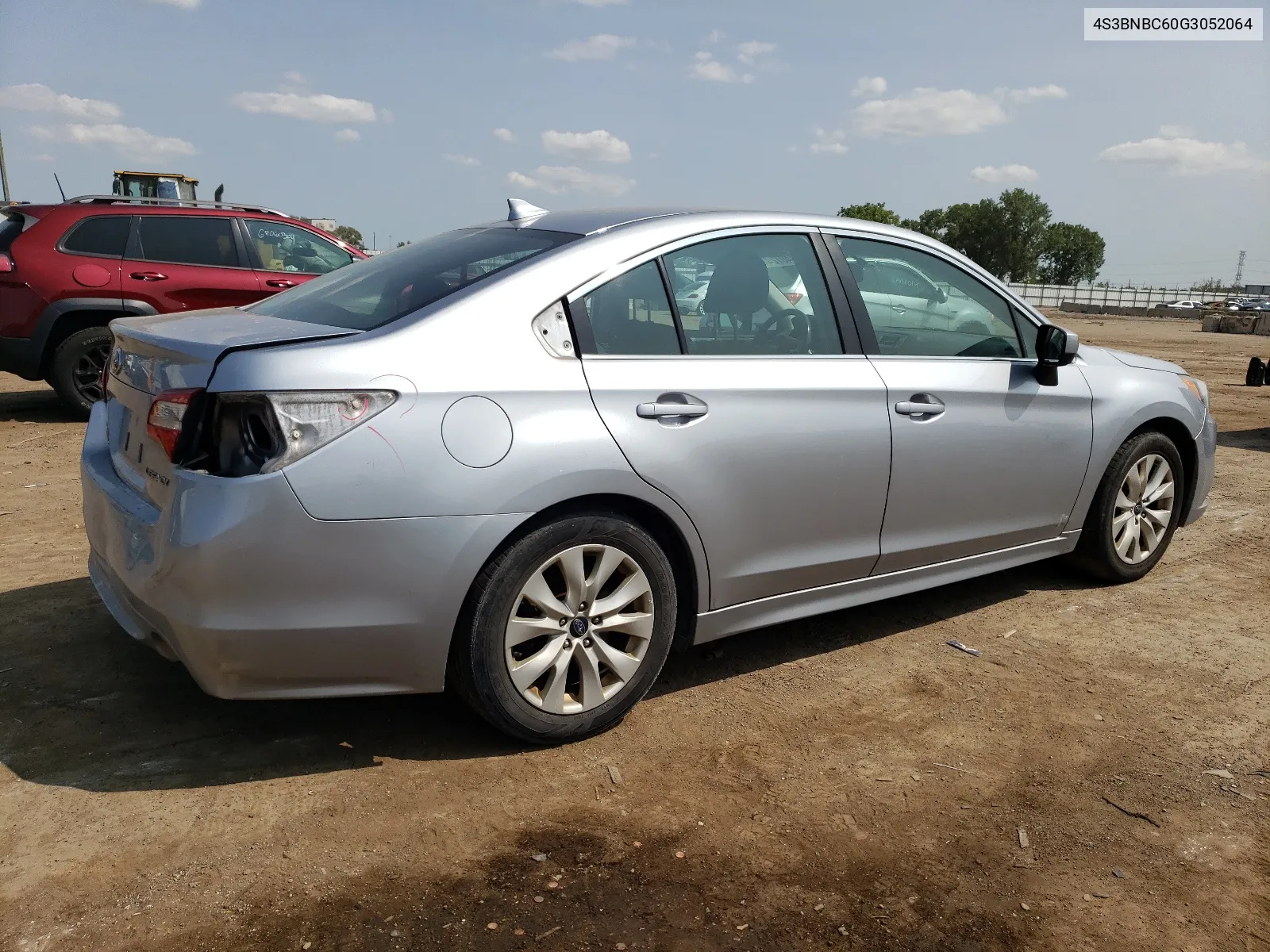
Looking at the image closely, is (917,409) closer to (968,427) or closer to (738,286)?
(968,427)

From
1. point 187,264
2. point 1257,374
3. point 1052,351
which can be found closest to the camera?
point 1052,351

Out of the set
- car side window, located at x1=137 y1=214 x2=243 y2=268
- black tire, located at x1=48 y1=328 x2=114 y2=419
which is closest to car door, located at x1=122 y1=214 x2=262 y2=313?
car side window, located at x1=137 y1=214 x2=243 y2=268

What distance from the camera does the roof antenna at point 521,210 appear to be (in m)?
4.03

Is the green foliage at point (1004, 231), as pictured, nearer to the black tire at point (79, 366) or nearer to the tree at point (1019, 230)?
the tree at point (1019, 230)

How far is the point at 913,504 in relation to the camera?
3984 millimetres

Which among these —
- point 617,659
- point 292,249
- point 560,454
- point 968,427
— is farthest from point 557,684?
point 292,249

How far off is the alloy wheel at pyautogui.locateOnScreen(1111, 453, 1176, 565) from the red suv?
624cm

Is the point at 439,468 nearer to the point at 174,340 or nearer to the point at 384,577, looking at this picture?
the point at 384,577

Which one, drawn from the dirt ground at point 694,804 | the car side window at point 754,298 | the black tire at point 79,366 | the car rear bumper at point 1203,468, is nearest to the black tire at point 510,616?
the dirt ground at point 694,804

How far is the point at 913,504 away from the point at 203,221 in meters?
7.70

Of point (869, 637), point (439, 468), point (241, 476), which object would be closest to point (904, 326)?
point (869, 637)

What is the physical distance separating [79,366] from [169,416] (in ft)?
22.9

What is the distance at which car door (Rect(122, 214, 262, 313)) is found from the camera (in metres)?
9.06

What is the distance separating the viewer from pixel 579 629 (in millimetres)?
3189
